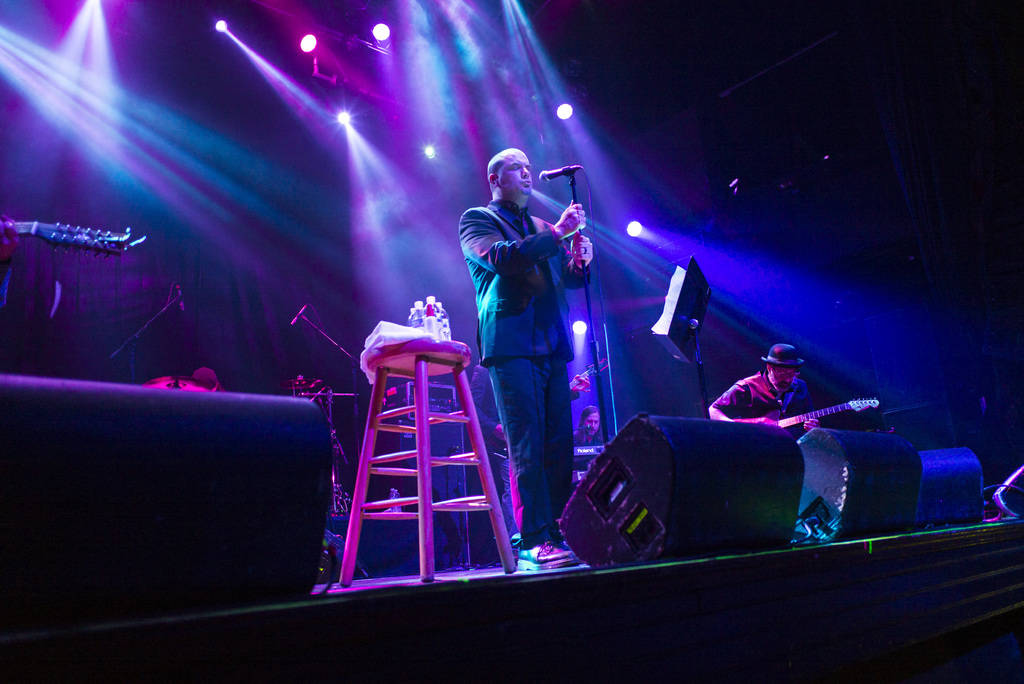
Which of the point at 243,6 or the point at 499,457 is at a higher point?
the point at 243,6

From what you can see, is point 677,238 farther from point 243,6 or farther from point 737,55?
point 243,6

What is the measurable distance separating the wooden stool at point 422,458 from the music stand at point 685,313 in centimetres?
172

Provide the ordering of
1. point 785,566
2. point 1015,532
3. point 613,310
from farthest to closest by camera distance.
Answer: point 613,310 → point 1015,532 → point 785,566

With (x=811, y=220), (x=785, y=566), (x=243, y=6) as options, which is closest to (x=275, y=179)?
(x=243, y=6)

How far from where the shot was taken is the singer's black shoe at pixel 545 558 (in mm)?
2115

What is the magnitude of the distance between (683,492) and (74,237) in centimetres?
352

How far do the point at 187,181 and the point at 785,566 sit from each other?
266 inches

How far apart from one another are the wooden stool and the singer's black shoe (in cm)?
8

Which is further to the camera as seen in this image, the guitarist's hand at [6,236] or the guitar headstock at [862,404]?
the guitar headstock at [862,404]

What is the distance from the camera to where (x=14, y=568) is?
77 centimetres

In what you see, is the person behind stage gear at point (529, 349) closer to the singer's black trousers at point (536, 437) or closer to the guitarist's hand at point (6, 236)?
the singer's black trousers at point (536, 437)

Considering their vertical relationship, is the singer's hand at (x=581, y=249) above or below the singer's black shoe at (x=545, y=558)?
above

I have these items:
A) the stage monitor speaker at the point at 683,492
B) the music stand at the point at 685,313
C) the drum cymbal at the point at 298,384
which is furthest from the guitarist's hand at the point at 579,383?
the stage monitor speaker at the point at 683,492

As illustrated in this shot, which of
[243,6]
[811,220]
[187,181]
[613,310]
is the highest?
[243,6]
